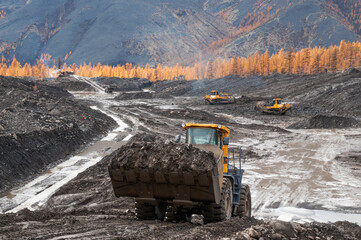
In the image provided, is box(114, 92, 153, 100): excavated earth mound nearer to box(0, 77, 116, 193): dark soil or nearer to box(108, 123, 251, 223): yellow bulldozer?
box(0, 77, 116, 193): dark soil

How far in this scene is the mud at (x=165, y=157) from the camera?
21.8 ft

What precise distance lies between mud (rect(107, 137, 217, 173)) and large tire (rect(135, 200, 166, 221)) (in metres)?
1.27

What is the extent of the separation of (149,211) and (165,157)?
5.29 feet

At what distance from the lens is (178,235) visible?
6344 millimetres

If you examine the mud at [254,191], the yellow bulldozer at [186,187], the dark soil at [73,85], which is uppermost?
the dark soil at [73,85]

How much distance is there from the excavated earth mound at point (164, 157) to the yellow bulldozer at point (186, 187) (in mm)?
58

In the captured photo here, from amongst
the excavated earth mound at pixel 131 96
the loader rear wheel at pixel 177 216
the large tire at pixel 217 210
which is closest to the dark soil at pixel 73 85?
the excavated earth mound at pixel 131 96

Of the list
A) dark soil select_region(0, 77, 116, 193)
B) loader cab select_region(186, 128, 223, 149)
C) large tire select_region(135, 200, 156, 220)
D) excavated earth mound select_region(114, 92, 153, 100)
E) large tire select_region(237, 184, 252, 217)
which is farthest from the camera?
excavated earth mound select_region(114, 92, 153, 100)

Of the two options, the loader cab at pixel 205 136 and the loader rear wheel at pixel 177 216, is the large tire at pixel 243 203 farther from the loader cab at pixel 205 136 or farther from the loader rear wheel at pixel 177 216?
the loader cab at pixel 205 136

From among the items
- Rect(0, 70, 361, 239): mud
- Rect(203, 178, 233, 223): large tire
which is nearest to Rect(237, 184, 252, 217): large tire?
Rect(0, 70, 361, 239): mud

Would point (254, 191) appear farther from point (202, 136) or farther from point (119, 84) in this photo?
point (119, 84)

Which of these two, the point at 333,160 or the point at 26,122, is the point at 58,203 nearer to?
the point at 26,122

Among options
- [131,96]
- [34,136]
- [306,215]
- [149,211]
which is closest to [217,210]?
[149,211]

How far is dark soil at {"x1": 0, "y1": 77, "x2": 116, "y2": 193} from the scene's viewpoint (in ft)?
55.7
